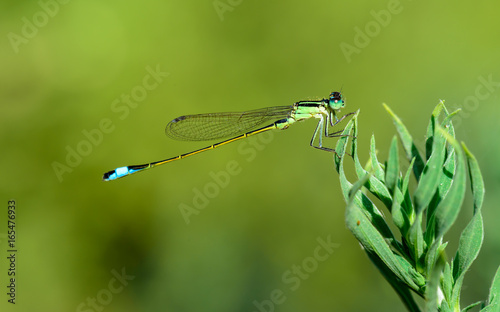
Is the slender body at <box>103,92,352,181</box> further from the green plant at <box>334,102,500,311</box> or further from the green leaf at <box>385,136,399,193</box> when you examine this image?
the green leaf at <box>385,136,399,193</box>

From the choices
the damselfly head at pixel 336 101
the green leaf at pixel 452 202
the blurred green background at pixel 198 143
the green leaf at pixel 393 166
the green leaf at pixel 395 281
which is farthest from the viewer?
the blurred green background at pixel 198 143

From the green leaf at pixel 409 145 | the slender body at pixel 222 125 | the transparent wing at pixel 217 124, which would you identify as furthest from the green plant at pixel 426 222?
the transparent wing at pixel 217 124

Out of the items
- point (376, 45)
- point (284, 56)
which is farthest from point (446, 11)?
point (284, 56)

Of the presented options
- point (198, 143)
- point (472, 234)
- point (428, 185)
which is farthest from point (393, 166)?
point (198, 143)

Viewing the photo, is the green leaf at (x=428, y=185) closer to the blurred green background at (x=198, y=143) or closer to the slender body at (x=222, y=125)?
the blurred green background at (x=198, y=143)

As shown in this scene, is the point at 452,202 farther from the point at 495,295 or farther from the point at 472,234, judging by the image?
the point at 495,295

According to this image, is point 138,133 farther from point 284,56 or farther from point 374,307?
point 374,307

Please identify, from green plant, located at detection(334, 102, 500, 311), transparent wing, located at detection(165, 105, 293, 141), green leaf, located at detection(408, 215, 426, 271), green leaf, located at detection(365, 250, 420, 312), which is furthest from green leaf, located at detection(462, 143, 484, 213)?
transparent wing, located at detection(165, 105, 293, 141)

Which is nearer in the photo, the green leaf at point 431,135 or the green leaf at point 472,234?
the green leaf at point 472,234
